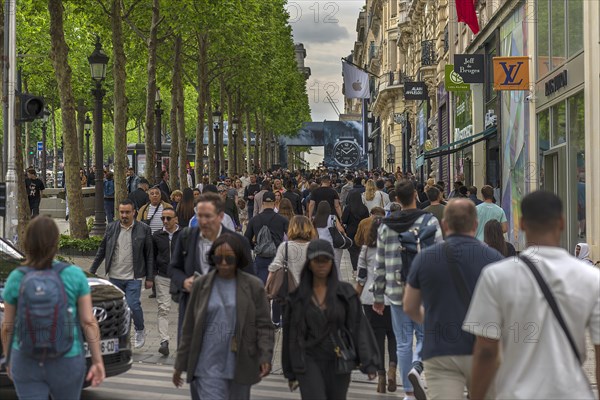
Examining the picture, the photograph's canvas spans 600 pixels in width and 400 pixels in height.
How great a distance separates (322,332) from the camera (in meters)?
6.98

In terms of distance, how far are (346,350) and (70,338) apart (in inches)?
68.4

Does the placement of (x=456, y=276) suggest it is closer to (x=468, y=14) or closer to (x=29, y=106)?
(x=29, y=106)

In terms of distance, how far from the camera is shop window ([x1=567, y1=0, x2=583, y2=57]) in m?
19.3

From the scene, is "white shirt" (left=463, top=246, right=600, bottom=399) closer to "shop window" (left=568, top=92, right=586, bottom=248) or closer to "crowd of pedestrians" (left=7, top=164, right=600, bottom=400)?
"crowd of pedestrians" (left=7, top=164, right=600, bottom=400)

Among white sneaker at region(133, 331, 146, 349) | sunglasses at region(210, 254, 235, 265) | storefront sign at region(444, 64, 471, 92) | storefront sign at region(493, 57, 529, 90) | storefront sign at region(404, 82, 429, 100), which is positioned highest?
storefront sign at region(404, 82, 429, 100)

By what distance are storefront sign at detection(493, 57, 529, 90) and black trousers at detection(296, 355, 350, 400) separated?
56.7ft

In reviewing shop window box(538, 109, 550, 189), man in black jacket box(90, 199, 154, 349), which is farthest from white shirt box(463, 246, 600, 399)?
shop window box(538, 109, 550, 189)

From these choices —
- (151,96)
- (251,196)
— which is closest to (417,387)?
(251,196)

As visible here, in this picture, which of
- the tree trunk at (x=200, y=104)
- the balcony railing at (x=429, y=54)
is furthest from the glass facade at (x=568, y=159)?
the tree trunk at (x=200, y=104)

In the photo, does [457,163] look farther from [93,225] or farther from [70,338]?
[70,338]

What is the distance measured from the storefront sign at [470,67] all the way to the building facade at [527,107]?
15cm

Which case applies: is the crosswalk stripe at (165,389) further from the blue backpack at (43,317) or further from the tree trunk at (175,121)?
the tree trunk at (175,121)

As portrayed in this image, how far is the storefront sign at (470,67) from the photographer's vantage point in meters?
30.0

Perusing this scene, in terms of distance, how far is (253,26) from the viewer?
42.0 meters
